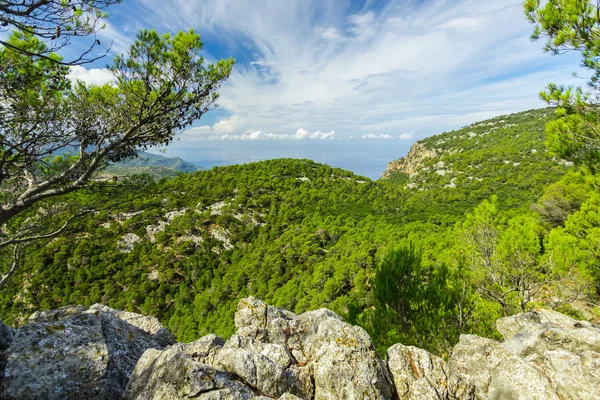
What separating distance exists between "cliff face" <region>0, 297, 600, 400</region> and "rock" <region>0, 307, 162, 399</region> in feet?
0.05

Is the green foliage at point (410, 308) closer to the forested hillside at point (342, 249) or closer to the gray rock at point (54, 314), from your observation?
the forested hillside at point (342, 249)

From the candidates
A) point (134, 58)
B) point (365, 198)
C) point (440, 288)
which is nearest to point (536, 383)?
point (440, 288)

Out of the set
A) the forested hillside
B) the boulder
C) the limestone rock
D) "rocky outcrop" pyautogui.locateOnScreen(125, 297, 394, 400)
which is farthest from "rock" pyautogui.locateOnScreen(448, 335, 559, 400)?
the forested hillside

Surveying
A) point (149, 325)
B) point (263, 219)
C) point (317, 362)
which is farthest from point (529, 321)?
point (263, 219)

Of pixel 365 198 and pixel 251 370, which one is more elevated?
pixel 251 370

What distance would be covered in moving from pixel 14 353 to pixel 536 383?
375 inches

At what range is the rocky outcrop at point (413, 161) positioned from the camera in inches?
4070

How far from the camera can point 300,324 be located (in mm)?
7438

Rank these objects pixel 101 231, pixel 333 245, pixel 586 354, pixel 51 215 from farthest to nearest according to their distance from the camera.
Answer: pixel 101 231 → pixel 333 245 → pixel 51 215 → pixel 586 354

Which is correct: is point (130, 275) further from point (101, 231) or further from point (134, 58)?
point (134, 58)

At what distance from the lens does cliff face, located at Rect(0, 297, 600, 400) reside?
4.26 m

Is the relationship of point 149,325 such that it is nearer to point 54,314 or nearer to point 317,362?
point 54,314

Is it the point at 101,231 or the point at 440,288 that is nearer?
the point at 440,288

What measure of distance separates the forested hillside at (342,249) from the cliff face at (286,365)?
337 centimetres
